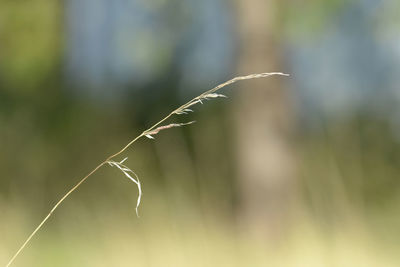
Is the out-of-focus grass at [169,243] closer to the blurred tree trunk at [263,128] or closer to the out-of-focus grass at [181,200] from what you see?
the out-of-focus grass at [181,200]

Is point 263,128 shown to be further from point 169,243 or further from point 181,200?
point 169,243

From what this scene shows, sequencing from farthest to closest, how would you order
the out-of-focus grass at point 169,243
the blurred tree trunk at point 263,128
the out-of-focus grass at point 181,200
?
the blurred tree trunk at point 263,128 < the out-of-focus grass at point 181,200 < the out-of-focus grass at point 169,243

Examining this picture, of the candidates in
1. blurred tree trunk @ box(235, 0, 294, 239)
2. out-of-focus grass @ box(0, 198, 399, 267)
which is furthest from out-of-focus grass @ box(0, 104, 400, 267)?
blurred tree trunk @ box(235, 0, 294, 239)

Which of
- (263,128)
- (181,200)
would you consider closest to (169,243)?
(181,200)

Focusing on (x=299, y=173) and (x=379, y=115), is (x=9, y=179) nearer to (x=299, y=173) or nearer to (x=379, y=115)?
(x=299, y=173)

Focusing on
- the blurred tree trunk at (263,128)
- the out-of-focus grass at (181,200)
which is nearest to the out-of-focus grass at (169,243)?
the out-of-focus grass at (181,200)

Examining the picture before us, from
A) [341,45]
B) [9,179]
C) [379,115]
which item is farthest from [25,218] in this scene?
[341,45]
